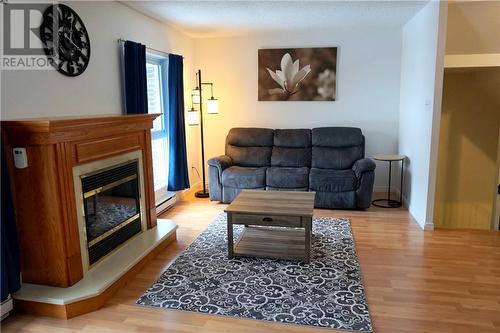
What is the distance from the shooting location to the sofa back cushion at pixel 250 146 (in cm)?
501

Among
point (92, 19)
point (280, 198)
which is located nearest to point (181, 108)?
point (92, 19)

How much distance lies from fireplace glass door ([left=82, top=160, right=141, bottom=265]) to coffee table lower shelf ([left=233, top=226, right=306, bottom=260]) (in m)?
0.97

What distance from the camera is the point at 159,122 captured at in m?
4.69

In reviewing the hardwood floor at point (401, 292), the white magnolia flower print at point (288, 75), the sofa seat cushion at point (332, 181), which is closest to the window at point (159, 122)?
the hardwood floor at point (401, 292)

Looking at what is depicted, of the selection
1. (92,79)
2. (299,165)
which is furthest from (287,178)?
(92,79)

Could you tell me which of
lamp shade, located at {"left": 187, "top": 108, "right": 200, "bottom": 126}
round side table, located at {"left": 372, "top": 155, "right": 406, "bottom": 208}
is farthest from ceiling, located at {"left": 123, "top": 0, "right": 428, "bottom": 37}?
round side table, located at {"left": 372, "top": 155, "right": 406, "bottom": 208}

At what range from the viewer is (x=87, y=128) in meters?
2.50

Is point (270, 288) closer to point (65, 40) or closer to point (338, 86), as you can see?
point (65, 40)

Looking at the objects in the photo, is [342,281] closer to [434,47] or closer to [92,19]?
[434,47]

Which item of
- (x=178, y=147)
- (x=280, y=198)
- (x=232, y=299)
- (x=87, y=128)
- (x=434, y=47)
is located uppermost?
(x=434, y=47)

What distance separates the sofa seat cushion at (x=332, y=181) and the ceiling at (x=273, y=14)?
1.86m

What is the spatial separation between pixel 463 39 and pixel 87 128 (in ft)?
12.6

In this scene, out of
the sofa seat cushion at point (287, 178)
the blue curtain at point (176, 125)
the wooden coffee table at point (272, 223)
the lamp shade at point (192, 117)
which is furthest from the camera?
the lamp shade at point (192, 117)

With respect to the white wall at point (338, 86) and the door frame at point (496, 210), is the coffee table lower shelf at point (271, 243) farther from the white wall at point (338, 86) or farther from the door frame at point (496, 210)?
the door frame at point (496, 210)
